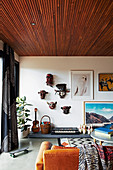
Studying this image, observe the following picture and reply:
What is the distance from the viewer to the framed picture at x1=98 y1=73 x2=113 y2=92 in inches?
174

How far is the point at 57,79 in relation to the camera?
4.46 metres

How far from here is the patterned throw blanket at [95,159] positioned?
1.52 metres

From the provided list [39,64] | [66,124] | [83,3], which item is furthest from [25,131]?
[83,3]

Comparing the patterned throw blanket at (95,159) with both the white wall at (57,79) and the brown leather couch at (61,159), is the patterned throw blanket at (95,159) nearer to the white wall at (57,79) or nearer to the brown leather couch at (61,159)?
the brown leather couch at (61,159)

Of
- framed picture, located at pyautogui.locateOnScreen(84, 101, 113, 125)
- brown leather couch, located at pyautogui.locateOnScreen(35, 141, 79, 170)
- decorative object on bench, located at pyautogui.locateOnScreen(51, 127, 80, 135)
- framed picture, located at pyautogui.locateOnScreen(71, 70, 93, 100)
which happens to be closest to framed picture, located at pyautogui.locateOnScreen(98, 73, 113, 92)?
framed picture, located at pyautogui.locateOnScreen(71, 70, 93, 100)

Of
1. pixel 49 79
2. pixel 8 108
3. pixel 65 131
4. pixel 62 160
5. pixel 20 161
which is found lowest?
pixel 20 161

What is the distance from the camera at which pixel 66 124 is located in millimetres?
4434

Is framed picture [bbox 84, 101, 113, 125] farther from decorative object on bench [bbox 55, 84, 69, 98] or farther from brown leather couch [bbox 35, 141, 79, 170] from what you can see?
brown leather couch [bbox 35, 141, 79, 170]

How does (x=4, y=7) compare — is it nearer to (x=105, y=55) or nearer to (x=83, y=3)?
(x=83, y=3)

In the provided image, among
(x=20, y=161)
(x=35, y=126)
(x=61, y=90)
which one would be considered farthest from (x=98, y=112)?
(x=20, y=161)

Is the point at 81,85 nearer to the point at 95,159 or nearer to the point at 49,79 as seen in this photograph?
the point at 49,79

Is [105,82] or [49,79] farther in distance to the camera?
[105,82]

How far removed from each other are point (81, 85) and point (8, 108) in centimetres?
226

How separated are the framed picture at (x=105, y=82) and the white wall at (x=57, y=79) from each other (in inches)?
4.0
